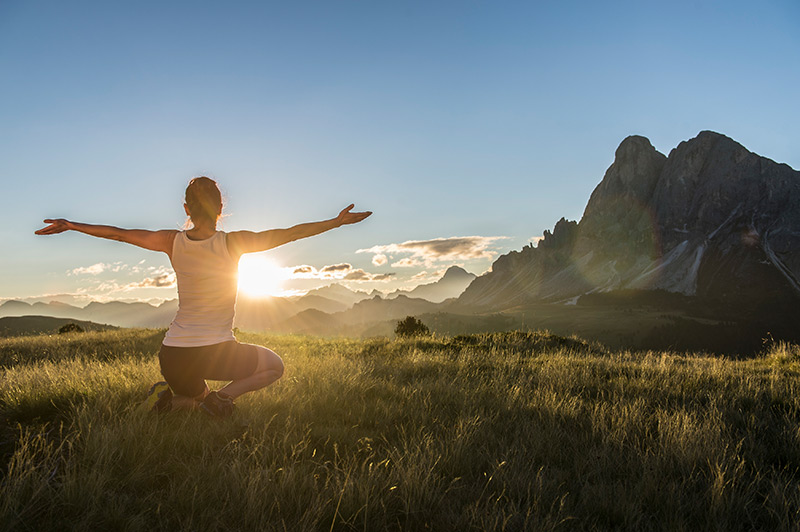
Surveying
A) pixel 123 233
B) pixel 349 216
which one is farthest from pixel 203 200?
pixel 349 216

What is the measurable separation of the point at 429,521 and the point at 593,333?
650 ft

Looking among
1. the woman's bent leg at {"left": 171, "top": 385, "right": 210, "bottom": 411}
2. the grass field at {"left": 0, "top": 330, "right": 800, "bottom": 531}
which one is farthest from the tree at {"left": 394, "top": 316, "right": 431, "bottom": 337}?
the woman's bent leg at {"left": 171, "top": 385, "right": 210, "bottom": 411}

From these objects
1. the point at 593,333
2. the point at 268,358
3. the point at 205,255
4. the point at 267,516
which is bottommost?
the point at 593,333

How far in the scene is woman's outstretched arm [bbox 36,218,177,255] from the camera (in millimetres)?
4699

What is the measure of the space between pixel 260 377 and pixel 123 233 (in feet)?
7.66

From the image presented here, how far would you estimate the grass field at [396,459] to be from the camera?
2.85 meters

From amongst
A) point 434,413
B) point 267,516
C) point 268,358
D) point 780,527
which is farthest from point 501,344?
point 267,516

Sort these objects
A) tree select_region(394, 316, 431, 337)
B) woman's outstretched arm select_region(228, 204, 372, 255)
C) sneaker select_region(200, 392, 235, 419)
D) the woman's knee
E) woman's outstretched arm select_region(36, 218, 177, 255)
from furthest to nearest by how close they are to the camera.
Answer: tree select_region(394, 316, 431, 337)
the woman's knee
woman's outstretched arm select_region(36, 218, 177, 255)
woman's outstretched arm select_region(228, 204, 372, 255)
sneaker select_region(200, 392, 235, 419)

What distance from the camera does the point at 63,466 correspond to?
3.38 m

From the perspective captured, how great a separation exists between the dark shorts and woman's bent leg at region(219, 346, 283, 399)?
9 cm

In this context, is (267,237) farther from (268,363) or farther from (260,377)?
(260,377)

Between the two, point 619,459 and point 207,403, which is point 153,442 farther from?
point 619,459

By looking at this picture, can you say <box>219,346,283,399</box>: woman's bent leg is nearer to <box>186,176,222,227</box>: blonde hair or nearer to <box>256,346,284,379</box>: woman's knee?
<box>256,346,284,379</box>: woman's knee

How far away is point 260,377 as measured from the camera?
4996mm
